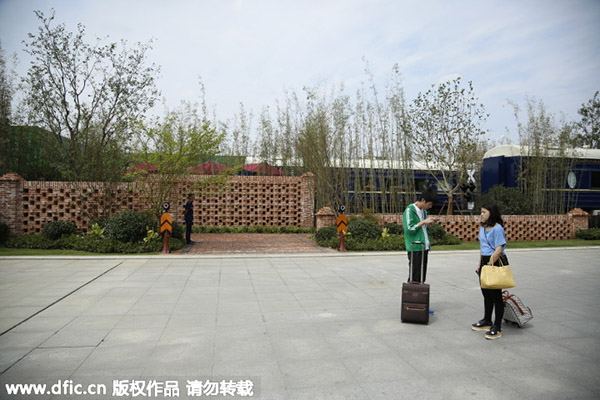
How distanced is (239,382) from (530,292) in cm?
519

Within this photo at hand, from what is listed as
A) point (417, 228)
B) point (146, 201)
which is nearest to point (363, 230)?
point (146, 201)

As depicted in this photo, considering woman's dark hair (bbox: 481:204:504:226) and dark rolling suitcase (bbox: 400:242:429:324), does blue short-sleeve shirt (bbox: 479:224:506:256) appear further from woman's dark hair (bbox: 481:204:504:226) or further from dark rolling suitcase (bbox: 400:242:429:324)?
dark rolling suitcase (bbox: 400:242:429:324)

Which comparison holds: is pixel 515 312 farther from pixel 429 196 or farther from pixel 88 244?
pixel 88 244

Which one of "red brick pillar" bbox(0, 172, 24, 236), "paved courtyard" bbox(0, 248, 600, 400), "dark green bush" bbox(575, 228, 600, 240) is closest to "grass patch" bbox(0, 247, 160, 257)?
"red brick pillar" bbox(0, 172, 24, 236)

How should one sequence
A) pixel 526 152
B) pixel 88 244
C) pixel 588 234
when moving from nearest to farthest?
pixel 88 244
pixel 588 234
pixel 526 152

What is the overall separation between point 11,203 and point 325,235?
30.8ft

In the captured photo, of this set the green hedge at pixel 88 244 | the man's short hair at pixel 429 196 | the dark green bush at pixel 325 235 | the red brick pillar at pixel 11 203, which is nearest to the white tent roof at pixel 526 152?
the dark green bush at pixel 325 235

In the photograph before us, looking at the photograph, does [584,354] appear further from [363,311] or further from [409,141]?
[409,141]

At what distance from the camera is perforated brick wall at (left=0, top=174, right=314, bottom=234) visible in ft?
42.5

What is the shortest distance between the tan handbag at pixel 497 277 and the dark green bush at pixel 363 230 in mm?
7857

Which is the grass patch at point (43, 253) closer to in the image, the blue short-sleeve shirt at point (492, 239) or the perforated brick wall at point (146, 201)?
the perforated brick wall at point (146, 201)

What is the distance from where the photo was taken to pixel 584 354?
3844 mm

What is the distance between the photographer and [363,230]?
1226 cm

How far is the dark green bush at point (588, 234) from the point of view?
581 inches
